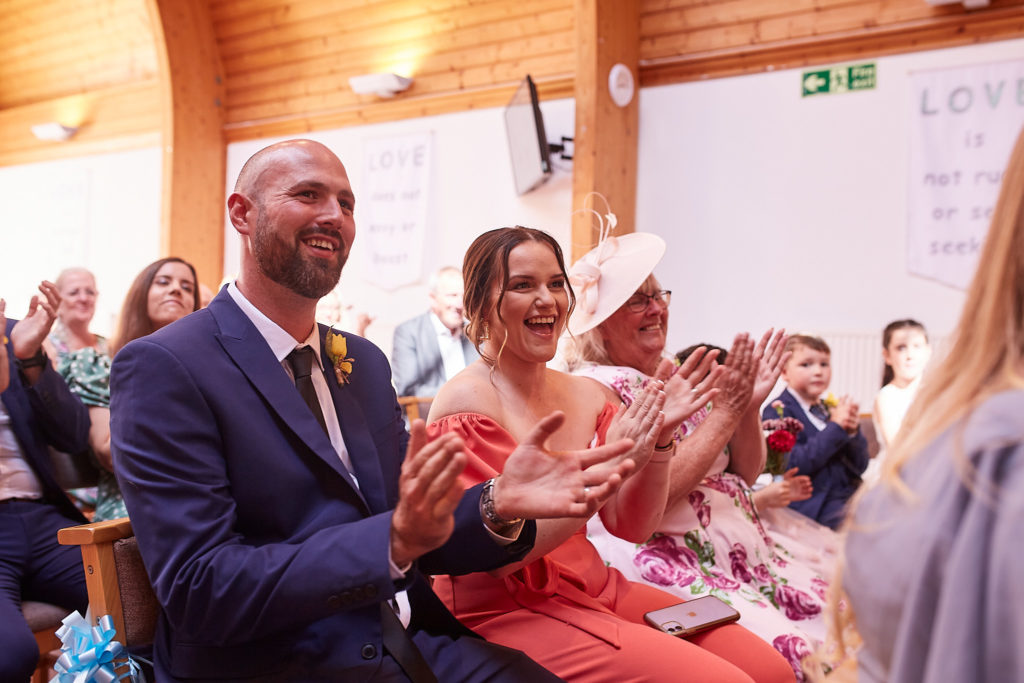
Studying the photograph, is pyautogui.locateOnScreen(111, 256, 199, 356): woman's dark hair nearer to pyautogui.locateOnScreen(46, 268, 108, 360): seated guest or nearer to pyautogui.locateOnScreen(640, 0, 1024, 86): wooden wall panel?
pyautogui.locateOnScreen(46, 268, 108, 360): seated guest

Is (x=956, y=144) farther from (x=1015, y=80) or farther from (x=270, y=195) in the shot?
(x=270, y=195)

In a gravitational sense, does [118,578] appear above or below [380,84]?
below

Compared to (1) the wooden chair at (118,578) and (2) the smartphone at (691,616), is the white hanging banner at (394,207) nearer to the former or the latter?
(2) the smartphone at (691,616)

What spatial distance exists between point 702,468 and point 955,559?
54.7 inches

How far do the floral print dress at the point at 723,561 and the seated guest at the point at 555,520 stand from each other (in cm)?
17

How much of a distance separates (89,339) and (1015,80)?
215 inches

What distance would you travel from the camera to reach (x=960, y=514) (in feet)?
2.47

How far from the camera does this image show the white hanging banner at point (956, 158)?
200 inches

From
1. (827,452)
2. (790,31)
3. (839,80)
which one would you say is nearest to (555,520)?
(827,452)

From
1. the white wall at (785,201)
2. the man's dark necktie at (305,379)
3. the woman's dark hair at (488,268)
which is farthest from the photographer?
the white wall at (785,201)

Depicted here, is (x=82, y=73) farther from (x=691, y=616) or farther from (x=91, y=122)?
(x=691, y=616)

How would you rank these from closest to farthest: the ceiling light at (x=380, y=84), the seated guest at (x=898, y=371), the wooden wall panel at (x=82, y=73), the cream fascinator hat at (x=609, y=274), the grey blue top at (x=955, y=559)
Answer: the grey blue top at (x=955, y=559) < the cream fascinator hat at (x=609, y=274) < the seated guest at (x=898, y=371) < the ceiling light at (x=380, y=84) < the wooden wall panel at (x=82, y=73)

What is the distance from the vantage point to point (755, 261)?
19.0 ft

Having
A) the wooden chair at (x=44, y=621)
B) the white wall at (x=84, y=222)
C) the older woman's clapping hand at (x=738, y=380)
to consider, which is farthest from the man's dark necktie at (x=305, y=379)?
the white wall at (x=84, y=222)
